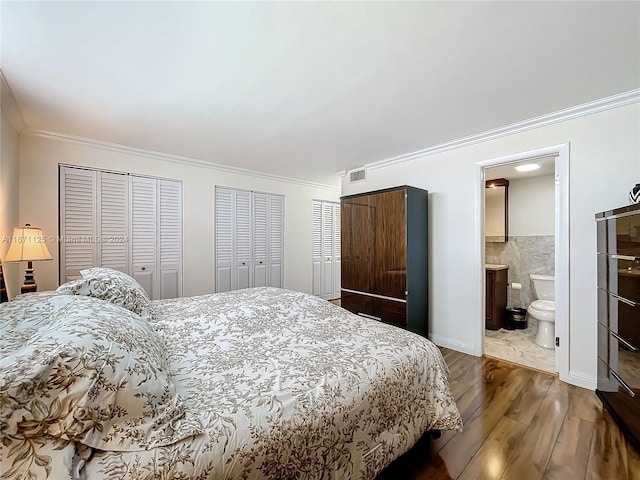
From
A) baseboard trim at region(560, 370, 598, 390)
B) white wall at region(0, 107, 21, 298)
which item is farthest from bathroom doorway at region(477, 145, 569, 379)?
white wall at region(0, 107, 21, 298)

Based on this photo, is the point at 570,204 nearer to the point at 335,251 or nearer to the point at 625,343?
the point at 625,343

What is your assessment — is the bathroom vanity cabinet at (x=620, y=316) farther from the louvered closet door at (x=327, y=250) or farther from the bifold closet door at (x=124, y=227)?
the bifold closet door at (x=124, y=227)

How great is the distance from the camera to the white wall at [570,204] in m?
2.32

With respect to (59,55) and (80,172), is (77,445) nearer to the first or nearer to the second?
(59,55)

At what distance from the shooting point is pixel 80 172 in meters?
3.21

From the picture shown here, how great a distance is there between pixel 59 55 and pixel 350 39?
1.85 metres

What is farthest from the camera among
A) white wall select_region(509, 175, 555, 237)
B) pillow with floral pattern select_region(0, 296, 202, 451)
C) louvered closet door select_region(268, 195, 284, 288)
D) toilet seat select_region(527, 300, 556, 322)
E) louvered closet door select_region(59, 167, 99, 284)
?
louvered closet door select_region(268, 195, 284, 288)

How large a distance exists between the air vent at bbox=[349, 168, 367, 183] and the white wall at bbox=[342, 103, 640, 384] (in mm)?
372

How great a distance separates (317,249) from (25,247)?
4.18 m

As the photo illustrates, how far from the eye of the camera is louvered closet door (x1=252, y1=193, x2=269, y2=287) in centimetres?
470

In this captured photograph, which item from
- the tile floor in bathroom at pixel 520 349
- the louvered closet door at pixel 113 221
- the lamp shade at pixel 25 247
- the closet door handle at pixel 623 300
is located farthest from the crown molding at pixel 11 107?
the tile floor in bathroom at pixel 520 349

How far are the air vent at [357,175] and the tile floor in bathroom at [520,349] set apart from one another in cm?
285

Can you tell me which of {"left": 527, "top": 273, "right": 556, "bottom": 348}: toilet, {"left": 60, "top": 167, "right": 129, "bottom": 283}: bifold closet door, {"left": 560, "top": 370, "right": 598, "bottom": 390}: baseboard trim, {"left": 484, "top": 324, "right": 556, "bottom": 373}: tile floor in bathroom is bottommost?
{"left": 484, "top": 324, "right": 556, "bottom": 373}: tile floor in bathroom

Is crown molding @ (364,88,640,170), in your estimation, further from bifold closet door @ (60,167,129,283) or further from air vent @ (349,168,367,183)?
bifold closet door @ (60,167,129,283)
